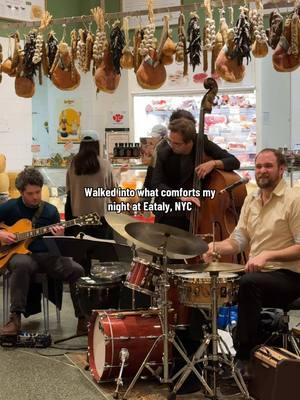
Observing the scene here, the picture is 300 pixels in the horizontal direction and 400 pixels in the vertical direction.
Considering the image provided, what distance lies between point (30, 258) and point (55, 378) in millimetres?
1070

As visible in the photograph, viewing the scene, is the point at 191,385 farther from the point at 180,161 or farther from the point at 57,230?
the point at 57,230

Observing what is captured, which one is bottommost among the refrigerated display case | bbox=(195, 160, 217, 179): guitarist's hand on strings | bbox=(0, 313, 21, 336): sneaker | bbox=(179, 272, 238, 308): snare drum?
bbox=(0, 313, 21, 336): sneaker

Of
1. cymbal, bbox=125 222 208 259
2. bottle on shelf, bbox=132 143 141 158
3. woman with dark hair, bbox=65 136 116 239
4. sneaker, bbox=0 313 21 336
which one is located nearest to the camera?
cymbal, bbox=125 222 208 259

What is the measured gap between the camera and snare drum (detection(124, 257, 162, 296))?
11.4ft

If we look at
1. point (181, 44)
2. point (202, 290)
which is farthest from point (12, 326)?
point (181, 44)

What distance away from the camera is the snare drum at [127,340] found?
136 inches

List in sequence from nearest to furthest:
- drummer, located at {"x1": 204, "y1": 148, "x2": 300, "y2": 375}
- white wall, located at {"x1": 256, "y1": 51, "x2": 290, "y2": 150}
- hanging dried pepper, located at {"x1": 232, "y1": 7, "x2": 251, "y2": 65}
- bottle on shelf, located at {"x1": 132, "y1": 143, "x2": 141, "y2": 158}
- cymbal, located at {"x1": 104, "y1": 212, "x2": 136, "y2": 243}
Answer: cymbal, located at {"x1": 104, "y1": 212, "x2": 136, "y2": 243}, drummer, located at {"x1": 204, "y1": 148, "x2": 300, "y2": 375}, hanging dried pepper, located at {"x1": 232, "y1": 7, "x2": 251, "y2": 65}, bottle on shelf, located at {"x1": 132, "y1": 143, "x2": 141, "y2": 158}, white wall, located at {"x1": 256, "y1": 51, "x2": 290, "y2": 150}

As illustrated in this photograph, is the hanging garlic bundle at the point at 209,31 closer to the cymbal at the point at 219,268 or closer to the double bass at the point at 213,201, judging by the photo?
the double bass at the point at 213,201

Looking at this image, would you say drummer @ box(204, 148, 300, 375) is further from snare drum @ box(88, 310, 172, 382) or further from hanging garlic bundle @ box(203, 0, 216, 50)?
hanging garlic bundle @ box(203, 0, 216, 50)

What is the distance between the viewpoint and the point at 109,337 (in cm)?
345

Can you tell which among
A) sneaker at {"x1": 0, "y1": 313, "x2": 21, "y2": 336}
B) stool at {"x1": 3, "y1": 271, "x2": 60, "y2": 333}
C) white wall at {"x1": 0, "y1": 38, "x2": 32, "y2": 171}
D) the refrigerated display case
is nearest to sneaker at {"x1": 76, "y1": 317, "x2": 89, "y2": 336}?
stool at {"x1": 3, "y1": 271, "x2": 60, "y2": 333}

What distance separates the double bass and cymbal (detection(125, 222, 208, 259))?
58 centimetres

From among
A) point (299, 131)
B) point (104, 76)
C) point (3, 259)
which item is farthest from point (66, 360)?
point (299, 131)

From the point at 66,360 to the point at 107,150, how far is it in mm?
3441
